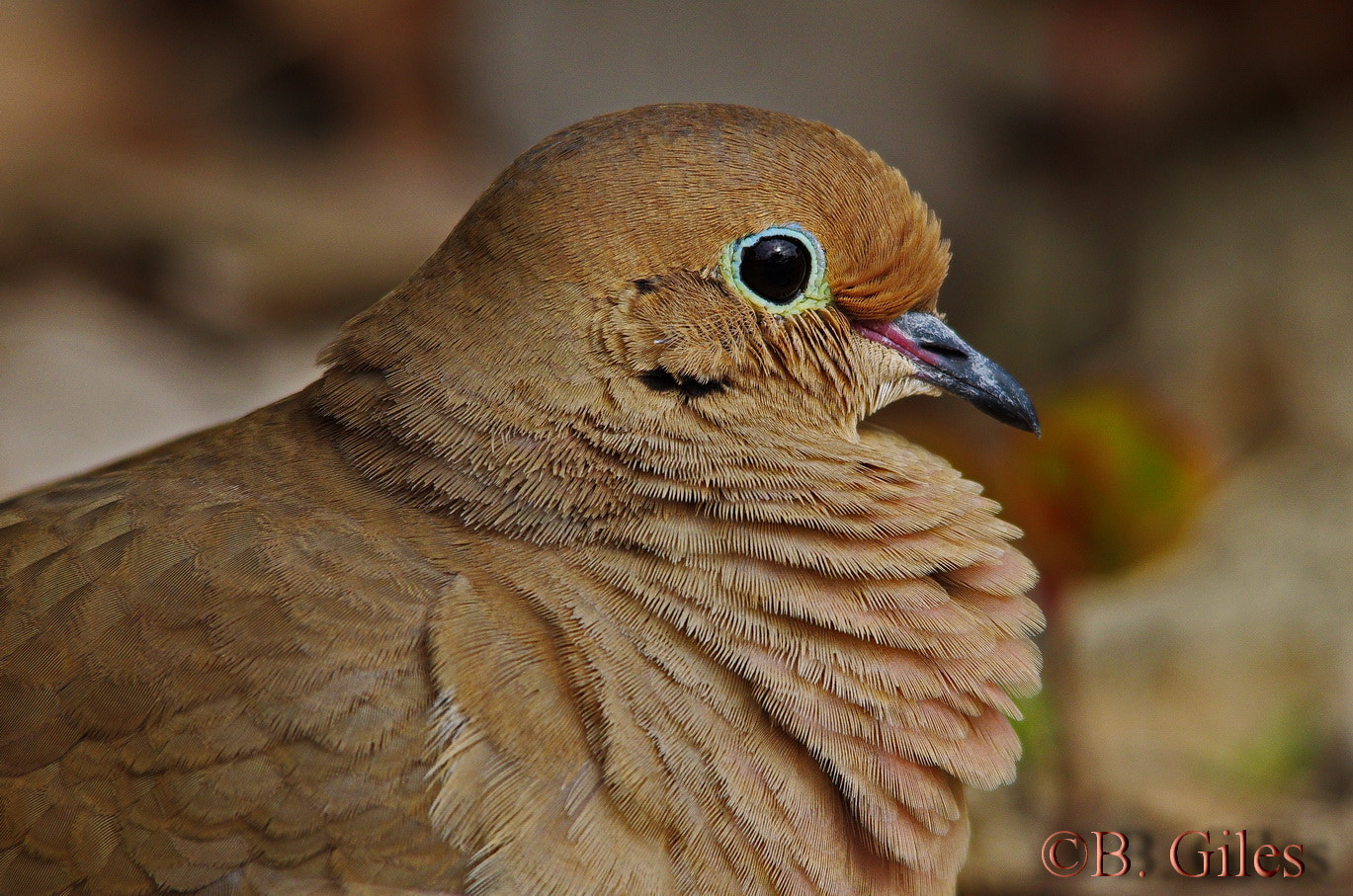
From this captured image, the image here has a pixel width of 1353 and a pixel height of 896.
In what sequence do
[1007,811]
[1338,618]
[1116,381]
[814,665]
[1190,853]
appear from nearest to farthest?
[814,665] → [1190,853] → [1007,811] → [1116,381] → [1338,618]

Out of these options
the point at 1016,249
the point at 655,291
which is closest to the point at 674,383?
the point at 655,291

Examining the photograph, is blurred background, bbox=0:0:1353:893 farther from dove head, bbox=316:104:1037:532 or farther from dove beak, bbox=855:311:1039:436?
dove head, bbox=316:104:1037:532

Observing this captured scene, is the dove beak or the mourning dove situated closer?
the mourning dove

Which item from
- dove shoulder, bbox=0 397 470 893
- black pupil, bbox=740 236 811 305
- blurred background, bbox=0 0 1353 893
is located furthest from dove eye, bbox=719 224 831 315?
blurred background, bbox=0 0 1353 893

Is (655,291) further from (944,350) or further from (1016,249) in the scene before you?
(1016,249)

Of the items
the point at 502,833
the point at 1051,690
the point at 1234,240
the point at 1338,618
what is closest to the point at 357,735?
the point at 502,833

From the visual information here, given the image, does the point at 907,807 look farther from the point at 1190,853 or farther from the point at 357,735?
the point at 1190,853
